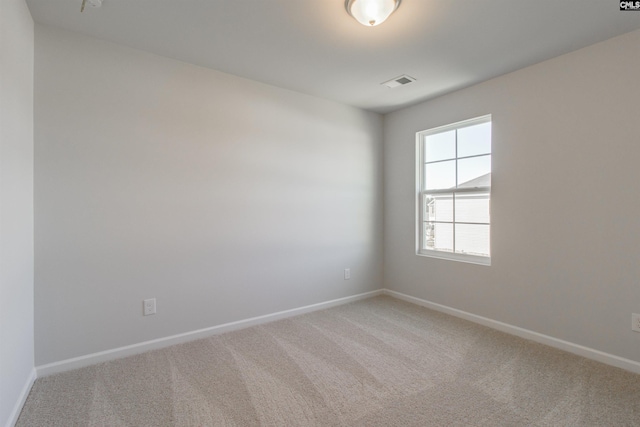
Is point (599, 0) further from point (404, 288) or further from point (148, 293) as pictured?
point (148, 293)

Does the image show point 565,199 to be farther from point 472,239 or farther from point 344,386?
point 344,386

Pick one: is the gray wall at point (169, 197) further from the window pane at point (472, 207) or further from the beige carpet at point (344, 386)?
the window pane at point (472, 207)

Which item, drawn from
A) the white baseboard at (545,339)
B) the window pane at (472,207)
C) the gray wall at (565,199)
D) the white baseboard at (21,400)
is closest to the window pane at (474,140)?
the gray wall at (565,199)

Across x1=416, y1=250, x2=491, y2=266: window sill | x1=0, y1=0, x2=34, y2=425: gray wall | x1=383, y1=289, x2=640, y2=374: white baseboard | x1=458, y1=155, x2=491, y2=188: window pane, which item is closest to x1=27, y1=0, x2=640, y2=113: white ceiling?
x1=0, y1=0, x2=34, y2=425: gray wall

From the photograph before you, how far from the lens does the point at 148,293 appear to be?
2.41 metres

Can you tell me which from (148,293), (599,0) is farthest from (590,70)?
(148,293)

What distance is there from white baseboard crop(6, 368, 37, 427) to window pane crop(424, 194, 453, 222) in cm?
369

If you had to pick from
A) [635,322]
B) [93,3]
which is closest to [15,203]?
[93,3]

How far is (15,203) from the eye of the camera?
1682mm

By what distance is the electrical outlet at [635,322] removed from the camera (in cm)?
209

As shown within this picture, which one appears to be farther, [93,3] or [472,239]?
[472,239]

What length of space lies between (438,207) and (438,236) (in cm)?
34

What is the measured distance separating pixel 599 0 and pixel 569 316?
2.24 metres

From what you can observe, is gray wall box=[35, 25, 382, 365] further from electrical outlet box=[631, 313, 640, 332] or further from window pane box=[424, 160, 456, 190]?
electrical outlet box=[631, 313, 640, 332]
